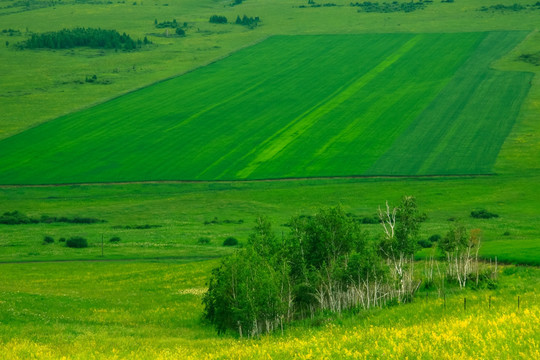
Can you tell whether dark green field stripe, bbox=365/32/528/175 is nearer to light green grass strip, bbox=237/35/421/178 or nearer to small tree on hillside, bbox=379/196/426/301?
light green grass strip, bbox=237/35/421/178

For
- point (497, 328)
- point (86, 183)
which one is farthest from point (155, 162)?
point (497, 328)

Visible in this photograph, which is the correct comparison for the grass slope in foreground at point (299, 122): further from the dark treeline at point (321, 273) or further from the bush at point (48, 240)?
the dark treeline at point (321, 273)

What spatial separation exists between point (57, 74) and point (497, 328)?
14384 cm

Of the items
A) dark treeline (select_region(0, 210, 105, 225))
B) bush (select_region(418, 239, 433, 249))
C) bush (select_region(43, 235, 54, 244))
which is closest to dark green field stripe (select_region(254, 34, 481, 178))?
dark treeline (select_region(0, 210, 105, 225))

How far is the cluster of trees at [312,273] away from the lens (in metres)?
43.1

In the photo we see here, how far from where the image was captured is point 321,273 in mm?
46875

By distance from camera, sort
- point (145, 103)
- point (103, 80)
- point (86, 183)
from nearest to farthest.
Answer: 1. point (86, 183)
2. point (145, 103)
3. point (103, 80)

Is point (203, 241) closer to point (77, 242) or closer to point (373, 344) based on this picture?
point (77, 242)

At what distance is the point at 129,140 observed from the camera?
119 meters

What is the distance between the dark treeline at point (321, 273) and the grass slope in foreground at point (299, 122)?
172ft

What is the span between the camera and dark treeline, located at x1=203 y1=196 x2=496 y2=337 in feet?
142

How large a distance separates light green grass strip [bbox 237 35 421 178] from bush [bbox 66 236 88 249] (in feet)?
95.1

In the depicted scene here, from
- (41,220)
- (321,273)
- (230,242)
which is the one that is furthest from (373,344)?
(41,220)

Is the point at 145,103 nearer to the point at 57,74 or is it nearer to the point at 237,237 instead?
the point at 57,74
